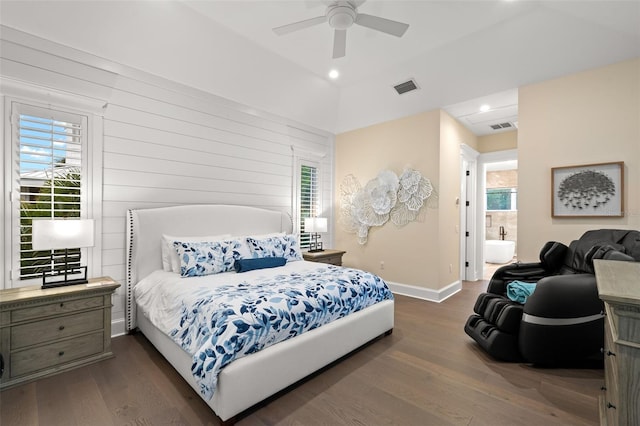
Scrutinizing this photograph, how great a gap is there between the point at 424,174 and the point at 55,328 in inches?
184

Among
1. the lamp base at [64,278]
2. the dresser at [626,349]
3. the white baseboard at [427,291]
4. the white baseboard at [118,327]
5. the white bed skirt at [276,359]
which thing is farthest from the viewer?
the white baseboard at [427,291]

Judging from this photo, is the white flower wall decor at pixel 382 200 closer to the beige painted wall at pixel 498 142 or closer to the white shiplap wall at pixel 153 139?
the white shiplap wall at pixel 153 139

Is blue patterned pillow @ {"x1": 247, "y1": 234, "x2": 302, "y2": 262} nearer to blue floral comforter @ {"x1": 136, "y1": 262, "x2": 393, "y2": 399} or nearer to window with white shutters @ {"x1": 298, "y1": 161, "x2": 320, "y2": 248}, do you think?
blue floral comforter @ {"x1": 136, "y1": 262, "x2": 393, "y2": 399}

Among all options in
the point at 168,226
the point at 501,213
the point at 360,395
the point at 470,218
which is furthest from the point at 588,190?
the point at 501,213

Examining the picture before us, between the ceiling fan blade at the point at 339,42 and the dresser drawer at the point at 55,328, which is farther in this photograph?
the ceiling fan blade at the point at 339,42

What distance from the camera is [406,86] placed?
4.31 m

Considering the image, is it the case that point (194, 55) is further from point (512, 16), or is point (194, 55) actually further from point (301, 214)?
point (512, 16)

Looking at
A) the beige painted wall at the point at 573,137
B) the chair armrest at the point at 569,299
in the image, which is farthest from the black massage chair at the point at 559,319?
the beige painted wall at the point at 573,137

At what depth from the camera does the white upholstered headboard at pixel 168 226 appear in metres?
3.22

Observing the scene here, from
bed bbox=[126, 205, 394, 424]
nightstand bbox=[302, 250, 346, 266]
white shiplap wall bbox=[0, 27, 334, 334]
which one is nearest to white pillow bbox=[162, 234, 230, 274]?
bed bbox=[126, 205, 394, 424]

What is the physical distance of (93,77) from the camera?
9.96 ft

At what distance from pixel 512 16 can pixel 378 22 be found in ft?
5.24

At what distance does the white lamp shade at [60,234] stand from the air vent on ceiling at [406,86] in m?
4.16

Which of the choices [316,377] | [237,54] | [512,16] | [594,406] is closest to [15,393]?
[316,377]
